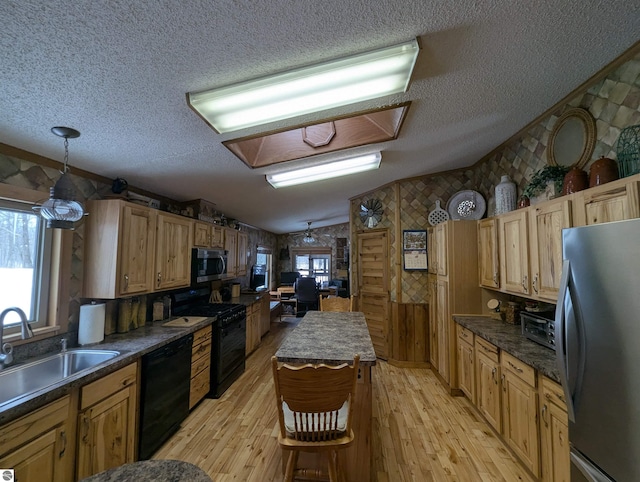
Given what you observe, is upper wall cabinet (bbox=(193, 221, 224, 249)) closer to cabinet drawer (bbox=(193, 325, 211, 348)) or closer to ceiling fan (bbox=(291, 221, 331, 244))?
cabinet drawer (bbox=(193, 325, 211, 348))

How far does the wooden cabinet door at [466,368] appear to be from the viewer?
259 cm

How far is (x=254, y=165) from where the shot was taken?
254 centimetres

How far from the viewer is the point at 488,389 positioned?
2.31 metres

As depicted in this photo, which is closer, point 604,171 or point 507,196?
point 604,171

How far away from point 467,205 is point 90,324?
13.8ft

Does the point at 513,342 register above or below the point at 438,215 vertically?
below

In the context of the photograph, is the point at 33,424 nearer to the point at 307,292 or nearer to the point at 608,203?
the point at 608,203

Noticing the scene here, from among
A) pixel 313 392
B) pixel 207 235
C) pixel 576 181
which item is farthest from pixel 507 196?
pixel 207 235

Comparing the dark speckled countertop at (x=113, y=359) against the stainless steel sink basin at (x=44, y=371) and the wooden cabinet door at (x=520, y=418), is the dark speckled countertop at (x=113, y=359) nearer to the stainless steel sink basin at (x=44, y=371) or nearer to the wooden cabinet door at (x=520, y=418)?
the stainless steel sink basin at (x=44, y=371)

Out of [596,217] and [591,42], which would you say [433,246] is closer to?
[596,217]

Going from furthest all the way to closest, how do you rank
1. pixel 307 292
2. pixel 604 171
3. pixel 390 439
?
pixel 307 292, pixel 390 439, pixel 604 171

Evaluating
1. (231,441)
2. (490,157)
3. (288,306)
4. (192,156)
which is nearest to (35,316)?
(192,156)

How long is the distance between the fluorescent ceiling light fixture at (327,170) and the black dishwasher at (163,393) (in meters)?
1.91

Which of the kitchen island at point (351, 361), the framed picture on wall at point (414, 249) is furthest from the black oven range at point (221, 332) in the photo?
the framed picture on wall at point (414, 249)
